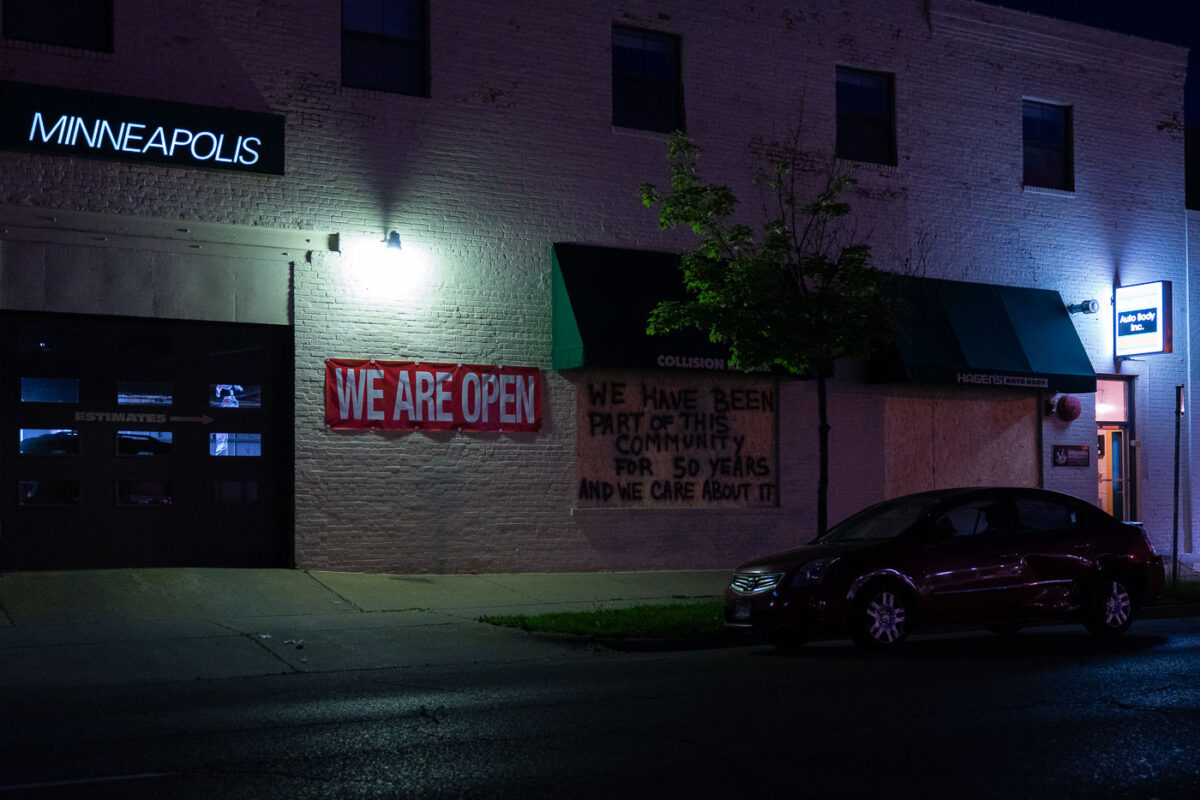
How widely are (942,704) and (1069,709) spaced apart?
0.79 metres

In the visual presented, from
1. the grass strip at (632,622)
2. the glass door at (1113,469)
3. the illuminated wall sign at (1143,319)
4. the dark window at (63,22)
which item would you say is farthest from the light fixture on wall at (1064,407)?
the dark window at (63,22)

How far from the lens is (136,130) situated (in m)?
15.1

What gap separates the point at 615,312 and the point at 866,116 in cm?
619

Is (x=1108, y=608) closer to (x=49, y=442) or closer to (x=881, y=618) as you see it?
(x=881, y=618)

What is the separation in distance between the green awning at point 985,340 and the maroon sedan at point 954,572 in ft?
20.5

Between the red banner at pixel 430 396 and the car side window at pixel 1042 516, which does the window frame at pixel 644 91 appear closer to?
the red banner at pixel 430 396

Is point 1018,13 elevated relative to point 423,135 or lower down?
elevated

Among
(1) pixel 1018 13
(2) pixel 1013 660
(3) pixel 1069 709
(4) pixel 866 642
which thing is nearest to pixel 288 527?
(4) pixel 866 642

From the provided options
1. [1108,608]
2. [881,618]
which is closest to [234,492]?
[881,618]

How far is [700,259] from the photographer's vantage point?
15164 millimetres

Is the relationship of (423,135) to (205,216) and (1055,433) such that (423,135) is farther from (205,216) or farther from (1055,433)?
(1055,433)

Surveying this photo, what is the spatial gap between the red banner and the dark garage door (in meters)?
0.71

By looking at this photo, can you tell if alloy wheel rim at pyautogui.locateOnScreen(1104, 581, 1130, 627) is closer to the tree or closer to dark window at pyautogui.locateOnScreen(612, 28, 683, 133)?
the tree

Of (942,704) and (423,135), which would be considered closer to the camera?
(942,704)
